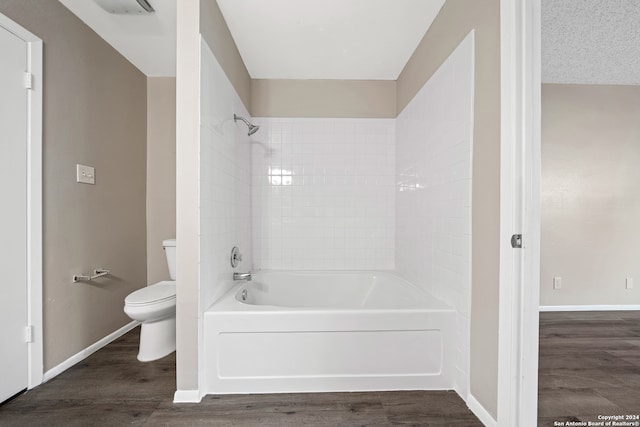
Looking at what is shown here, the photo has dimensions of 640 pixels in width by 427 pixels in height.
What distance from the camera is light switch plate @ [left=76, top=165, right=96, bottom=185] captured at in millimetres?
1977

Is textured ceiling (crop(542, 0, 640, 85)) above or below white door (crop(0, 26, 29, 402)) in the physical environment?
above

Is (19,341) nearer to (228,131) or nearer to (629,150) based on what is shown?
(228,131)

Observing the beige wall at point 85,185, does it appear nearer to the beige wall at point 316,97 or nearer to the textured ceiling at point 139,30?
the textured ceiling at point 139,30

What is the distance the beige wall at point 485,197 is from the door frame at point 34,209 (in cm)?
238

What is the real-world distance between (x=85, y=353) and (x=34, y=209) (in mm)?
1067

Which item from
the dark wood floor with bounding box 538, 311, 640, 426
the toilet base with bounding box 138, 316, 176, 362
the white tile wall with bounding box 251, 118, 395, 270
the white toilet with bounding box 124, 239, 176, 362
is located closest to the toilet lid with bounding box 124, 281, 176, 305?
the white toilet with bounding box 124, 239, 176, 362

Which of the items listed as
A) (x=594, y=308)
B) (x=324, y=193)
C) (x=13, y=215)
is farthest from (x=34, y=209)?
(x=594, y=308)

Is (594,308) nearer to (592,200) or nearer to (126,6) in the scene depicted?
(592,200)

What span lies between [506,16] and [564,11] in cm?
121

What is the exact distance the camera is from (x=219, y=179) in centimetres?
186

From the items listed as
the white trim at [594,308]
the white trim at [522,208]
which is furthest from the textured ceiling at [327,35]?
the white trim at [594,308]

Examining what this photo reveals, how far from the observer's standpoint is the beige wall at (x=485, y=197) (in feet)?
4.21

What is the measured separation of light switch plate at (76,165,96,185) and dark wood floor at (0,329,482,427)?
1258 millimetres

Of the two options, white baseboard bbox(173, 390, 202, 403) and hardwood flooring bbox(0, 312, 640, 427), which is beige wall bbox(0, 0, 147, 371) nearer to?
hardwood flooring bbox(0, 312, 640, 427)
